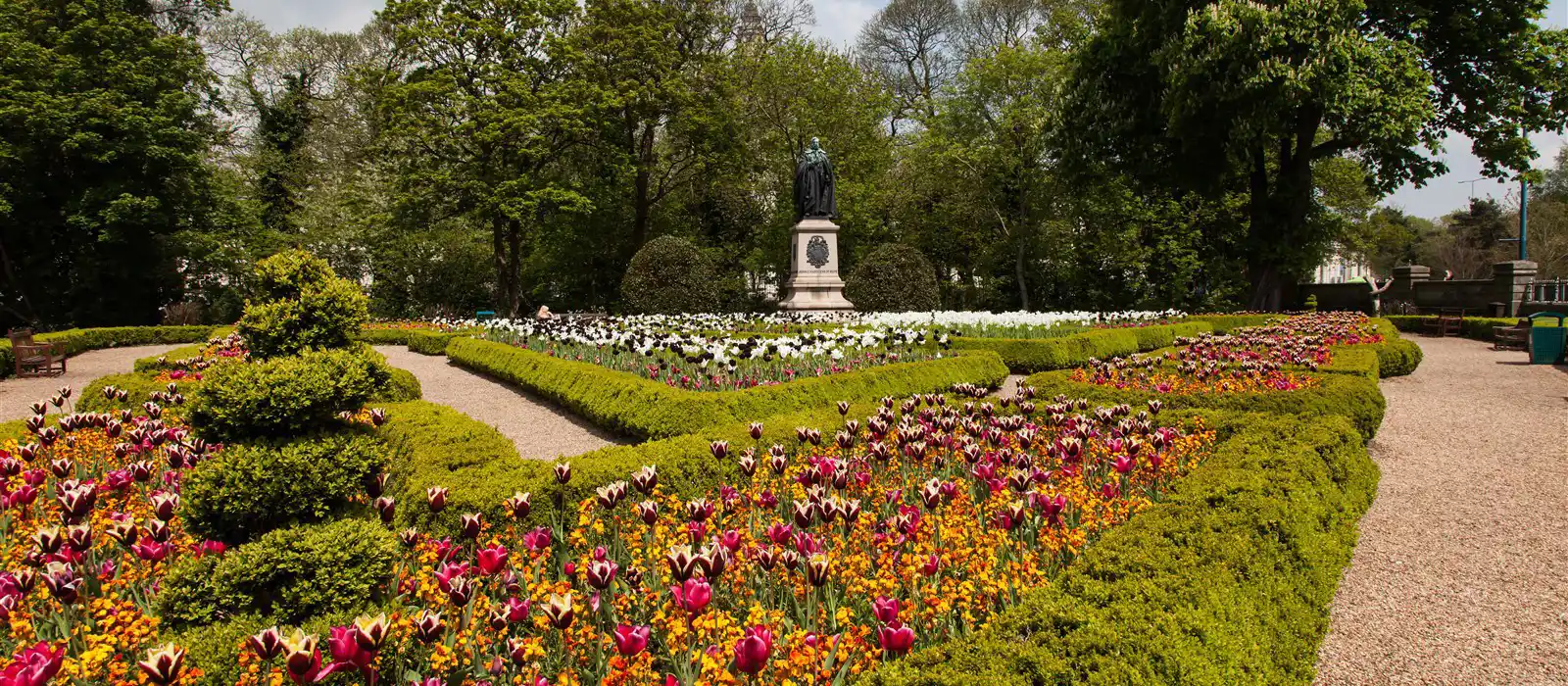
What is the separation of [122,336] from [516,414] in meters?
18.2

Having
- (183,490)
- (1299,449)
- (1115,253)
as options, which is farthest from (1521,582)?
(1115,253)

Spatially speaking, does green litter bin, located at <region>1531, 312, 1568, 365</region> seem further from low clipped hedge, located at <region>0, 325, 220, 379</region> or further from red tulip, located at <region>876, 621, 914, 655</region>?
low clipped hedge, located at <region>0, 325, 220, 379</region>

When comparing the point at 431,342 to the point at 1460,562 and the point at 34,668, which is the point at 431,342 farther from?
the point at 1460,562

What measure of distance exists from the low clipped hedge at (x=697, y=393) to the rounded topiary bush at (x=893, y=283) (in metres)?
11.6

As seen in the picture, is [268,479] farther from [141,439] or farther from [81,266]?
[81,266]

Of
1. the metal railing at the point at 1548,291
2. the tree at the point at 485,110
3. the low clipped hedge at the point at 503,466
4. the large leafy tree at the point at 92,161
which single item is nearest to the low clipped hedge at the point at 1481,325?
the metal railing at the point at 1548,291

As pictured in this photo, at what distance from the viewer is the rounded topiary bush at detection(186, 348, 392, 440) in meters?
3.53

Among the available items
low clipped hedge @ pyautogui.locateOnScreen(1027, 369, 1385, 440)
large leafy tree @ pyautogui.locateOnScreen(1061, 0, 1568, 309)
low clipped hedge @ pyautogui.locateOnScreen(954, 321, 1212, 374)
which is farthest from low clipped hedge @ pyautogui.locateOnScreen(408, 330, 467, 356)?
large leafy tree @ pyautogui.locateOnScreen(1061, 0, 1568, 309)

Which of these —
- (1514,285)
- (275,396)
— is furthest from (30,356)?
(1514,285)

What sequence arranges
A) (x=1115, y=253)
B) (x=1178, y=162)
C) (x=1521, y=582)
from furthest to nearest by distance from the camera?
1. (x=1115, y=253)
2. (x=1178, y=162)
3. (x=1521, y=582)

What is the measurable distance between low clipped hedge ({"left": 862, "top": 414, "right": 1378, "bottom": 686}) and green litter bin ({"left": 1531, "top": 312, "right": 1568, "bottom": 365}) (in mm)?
13861

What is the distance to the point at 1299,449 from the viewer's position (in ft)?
14.9

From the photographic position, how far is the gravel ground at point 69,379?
10171 mm

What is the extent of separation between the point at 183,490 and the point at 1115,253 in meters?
27.9
